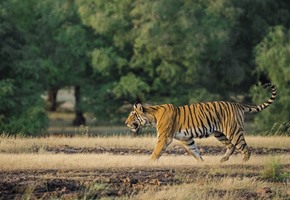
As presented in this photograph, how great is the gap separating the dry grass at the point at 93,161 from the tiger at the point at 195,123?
40 centimetres

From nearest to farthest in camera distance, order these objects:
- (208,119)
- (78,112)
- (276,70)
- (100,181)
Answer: (100,181) < (208,119) < (276,70) < (78,112)

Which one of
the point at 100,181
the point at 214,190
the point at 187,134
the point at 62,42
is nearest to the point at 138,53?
the point at 62,42

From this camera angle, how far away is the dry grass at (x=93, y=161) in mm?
17938

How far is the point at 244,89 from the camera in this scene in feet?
180

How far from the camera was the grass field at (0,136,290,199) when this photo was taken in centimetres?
1476

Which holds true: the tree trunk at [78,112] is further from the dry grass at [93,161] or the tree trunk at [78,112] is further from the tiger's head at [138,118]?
the dry grass at [93,161]

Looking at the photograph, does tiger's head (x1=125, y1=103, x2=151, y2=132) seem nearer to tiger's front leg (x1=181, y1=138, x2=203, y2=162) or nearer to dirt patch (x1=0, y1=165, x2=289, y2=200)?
tiger's front leg (x1=181, y1=138, x2=203, y2=162)

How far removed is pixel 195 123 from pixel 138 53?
2781 centimetres

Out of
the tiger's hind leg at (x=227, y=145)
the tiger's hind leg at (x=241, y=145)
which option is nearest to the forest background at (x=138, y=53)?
the tiger's hind leg at (x=227, y=145)

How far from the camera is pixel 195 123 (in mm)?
20344

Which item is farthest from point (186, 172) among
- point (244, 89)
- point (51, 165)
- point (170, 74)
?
point (244, 89)

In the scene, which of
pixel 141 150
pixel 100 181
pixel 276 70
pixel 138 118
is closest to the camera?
pixel 100 181

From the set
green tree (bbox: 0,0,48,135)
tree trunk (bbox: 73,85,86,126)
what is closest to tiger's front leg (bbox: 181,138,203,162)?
green tree (bbox: 0,0,48,135)

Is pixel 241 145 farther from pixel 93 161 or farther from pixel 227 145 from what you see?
pixel 93 161
